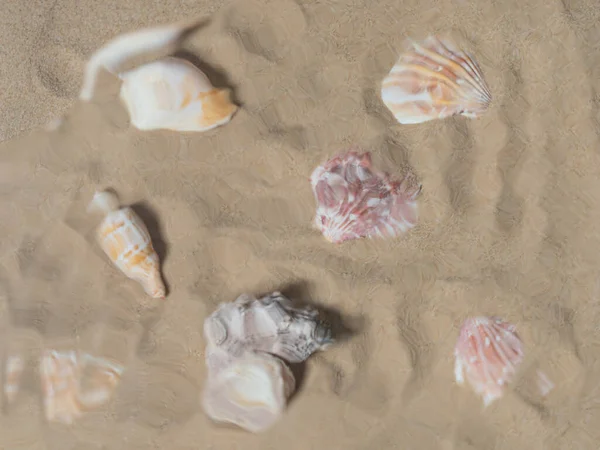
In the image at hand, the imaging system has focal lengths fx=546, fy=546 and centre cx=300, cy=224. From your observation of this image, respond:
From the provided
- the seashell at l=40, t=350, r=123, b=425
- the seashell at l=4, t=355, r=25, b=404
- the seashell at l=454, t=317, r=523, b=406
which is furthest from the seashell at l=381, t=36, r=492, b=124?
the seashell at l=4, t=355, r=25, b=404

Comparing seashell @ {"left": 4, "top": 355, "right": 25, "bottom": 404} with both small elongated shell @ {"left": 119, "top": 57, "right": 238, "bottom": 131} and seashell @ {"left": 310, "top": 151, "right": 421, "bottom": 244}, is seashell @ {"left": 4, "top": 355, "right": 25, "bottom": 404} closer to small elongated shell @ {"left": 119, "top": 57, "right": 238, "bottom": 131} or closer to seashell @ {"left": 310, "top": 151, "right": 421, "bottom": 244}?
small elongated shell @ {"left": 119, "top": 57, "right": 238, "bottom": 131}

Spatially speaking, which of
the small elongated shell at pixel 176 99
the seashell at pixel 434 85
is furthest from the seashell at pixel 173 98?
the seashell at pixel 434 85

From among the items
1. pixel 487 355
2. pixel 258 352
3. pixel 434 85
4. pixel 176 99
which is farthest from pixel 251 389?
pixel 434 85

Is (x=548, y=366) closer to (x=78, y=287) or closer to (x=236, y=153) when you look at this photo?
(x=236, y=153)

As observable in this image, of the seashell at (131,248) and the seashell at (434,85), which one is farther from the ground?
the seashell at (434,85)

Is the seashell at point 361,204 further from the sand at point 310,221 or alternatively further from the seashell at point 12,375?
the seashell at point 12,375
